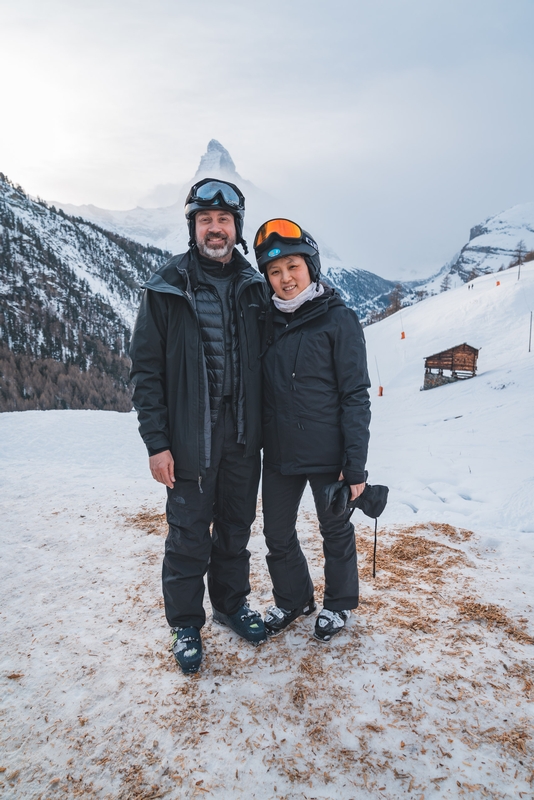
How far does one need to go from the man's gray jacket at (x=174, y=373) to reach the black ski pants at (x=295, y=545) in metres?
0.61

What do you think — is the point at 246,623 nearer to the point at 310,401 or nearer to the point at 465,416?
the point at 310,401

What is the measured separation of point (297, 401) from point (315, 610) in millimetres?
1763

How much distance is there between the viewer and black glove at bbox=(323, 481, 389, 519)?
2805mm

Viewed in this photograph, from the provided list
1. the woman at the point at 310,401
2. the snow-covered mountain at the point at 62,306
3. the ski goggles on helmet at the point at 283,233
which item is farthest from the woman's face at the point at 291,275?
the snow-covered mountain at the point at 62,306

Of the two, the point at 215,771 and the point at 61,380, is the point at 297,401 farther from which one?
the point at 61,380

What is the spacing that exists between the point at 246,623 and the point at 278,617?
0.24 metres

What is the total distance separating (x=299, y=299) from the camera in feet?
9.42

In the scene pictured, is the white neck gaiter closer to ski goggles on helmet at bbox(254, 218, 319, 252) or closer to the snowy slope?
ski goggles on helmet at bbox(254, 218, 319, 252)

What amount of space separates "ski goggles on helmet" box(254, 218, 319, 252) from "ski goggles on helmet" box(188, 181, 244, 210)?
294 millimetres

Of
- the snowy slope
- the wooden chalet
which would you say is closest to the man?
the snowy slope

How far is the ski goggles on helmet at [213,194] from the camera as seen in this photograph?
9.54ft

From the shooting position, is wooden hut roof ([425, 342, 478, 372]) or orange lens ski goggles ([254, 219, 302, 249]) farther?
wooden hut roof ([425, 342, 478, 372])

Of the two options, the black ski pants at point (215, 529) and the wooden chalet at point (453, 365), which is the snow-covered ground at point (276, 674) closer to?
the black ski pants at point (215, 529)

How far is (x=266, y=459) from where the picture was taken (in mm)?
3166
